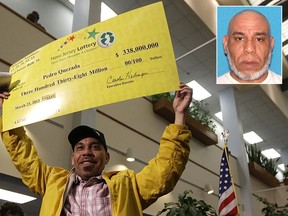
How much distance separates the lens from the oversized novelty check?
4.95ft

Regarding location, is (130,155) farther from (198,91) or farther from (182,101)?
(198,91)

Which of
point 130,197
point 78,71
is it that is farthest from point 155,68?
point 130,197

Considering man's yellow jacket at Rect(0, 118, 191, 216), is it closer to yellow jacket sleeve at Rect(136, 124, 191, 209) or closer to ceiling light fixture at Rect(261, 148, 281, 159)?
yellow jacket sleeve at Rect(136, 124, 191, 209)

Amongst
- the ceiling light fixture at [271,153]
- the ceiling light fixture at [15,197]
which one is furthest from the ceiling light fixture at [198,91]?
the ceiling light fixture at [15,197]

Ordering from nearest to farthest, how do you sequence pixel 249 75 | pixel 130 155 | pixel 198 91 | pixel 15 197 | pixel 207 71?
pixel 15 197 < pixel 249 75 < pixel 130 155 < pixel 207 71 < pixel 198 91

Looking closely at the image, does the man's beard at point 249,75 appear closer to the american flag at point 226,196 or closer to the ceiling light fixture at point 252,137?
the american flag at point 226,196

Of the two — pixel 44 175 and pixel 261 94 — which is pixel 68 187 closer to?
pixel 44 175

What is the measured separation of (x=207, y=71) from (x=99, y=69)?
729 cm

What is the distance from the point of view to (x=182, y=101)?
1.50 metres

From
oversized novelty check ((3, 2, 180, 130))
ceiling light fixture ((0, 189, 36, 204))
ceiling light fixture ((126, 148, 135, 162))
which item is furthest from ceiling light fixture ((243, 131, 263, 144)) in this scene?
oversized novelty check ((3, 2, 180, 130))

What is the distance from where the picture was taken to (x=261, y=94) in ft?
30.6

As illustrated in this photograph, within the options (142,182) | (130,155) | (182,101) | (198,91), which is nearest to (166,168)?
(142,182)

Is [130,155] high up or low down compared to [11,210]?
up

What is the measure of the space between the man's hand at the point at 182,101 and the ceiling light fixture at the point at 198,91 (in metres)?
7.68
